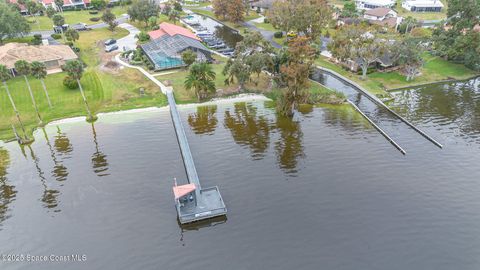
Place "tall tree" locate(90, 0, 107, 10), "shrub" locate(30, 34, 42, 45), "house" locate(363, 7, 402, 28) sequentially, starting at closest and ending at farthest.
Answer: "shrub" locate(30, 34, 42, 45)
"house" locate(363, 7, 402, 28)
"tall tree" locate(90, 0, 107, 10)

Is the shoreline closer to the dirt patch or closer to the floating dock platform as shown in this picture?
the dirt patch

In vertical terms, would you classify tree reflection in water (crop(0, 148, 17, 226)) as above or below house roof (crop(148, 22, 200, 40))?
below

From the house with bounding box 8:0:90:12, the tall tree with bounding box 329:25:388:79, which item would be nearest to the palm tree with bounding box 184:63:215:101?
the tall tree with bounding box 329:25:388:79

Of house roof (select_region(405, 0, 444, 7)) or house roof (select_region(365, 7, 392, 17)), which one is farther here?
house roof (select_region(405, 0, 444, 7))

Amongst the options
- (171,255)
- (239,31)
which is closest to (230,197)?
(171,255)

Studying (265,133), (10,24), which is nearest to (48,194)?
(265,133)

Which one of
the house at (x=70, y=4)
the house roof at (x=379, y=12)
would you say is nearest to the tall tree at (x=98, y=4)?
the house at (x=70, y=4)

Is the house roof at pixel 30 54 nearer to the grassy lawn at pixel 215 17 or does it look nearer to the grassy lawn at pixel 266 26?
the grassy lawn at pixel 215 17
